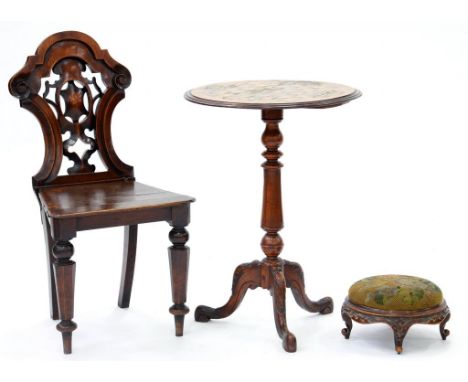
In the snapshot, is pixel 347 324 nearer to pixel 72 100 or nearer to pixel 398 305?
pixel 398 305

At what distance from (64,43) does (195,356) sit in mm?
1587

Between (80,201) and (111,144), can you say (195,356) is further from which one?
(111,144)

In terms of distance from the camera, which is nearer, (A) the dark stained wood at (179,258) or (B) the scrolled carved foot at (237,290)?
(A) the dark stained wood at (179,258)

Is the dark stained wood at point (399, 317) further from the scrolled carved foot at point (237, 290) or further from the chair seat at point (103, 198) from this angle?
the chair seat at point (103, 198)

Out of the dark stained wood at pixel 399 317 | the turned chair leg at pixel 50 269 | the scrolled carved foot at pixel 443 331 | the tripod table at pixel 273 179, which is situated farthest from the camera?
the turned chair leg at pixel 50 269

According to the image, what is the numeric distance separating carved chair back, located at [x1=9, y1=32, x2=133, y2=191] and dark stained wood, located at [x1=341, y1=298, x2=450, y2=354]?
4.34 feet

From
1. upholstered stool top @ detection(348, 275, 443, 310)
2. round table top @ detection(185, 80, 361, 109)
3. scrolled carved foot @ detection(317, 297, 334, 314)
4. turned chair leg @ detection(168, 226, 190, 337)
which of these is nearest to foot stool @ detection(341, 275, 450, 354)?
upholstered stool top @ detection(348, 275, 443, 310)

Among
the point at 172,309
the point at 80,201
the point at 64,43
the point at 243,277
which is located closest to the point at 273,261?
the point at 243,277

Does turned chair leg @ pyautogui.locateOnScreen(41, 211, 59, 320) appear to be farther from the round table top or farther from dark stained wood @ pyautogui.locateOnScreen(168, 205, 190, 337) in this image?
the round table top

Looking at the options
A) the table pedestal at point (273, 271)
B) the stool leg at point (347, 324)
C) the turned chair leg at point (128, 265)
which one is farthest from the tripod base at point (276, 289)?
the turned chair leg at point (128, 265)

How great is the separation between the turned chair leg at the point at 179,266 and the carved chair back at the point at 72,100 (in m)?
0.60

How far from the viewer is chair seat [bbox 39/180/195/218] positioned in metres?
A: 4.57

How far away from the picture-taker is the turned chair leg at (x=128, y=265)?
520 cm

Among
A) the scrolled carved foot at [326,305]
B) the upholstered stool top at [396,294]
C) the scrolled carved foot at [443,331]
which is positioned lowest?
the scrolled carved foot at [326,305]
